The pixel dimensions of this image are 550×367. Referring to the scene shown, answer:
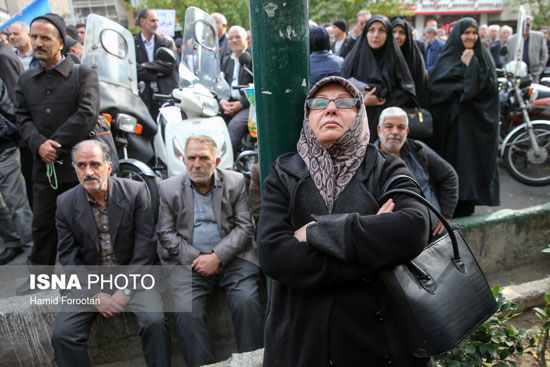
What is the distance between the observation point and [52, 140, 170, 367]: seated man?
2.81 metres

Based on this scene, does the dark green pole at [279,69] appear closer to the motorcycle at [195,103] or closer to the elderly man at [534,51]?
the motorcycle at [195,103]

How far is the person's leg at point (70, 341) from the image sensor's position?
8.92 ft

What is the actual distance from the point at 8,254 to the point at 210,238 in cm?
245

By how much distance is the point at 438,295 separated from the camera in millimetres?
1379

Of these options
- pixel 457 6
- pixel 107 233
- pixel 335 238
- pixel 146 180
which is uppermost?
pixel 457 6

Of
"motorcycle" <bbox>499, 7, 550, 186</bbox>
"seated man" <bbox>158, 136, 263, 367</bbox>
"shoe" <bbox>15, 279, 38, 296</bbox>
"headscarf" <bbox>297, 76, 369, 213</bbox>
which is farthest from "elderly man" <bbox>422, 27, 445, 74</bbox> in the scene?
"headscarf" <bbox>297, 76, 369, 213</bbox>

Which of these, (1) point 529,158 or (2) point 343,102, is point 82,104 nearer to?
(2) point 343,102

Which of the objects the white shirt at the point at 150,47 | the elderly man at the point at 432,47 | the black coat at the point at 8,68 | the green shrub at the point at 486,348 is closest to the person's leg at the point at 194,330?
the green shrub at the point at 486,348

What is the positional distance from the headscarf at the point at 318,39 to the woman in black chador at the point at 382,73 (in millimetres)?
506

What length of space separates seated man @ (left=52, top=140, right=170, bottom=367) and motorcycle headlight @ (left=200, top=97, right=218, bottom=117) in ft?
4.51

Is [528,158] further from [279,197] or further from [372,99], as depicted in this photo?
[279,197]

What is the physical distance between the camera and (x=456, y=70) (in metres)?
4.14

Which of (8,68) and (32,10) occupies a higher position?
(32,10)

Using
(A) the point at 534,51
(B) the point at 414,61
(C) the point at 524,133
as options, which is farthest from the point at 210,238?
(A) the point at 534,51
